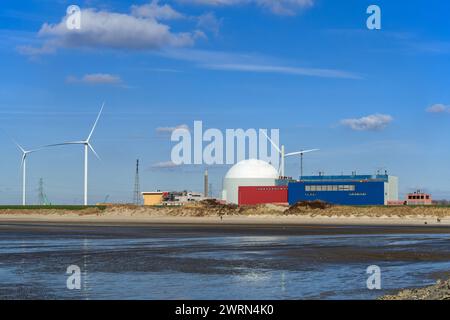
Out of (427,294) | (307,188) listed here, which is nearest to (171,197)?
(307,188)

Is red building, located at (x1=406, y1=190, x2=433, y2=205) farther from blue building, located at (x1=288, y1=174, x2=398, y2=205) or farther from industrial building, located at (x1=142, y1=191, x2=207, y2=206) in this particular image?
industrial building, located at (x1=142, y1=191, x2=207, y2=206)

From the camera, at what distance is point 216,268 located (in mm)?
31234

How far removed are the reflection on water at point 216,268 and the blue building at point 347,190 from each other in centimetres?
9169

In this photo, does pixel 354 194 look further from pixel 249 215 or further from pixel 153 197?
pixel 153 197

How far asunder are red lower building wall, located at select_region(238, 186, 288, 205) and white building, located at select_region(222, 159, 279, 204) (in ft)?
13.4

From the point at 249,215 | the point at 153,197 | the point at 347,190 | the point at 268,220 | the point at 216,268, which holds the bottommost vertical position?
the point at 268,220

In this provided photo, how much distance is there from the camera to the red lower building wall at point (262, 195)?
475 ft

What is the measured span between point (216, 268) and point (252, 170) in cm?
12760

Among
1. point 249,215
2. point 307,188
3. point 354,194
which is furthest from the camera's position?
point 307,188

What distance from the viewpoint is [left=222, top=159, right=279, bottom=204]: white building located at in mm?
154750

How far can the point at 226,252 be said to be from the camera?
4025cm

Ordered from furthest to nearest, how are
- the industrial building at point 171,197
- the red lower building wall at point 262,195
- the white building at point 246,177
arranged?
the industrial building at point 171,197, the white building at point 246,177, the red lower building wall at point 262,195

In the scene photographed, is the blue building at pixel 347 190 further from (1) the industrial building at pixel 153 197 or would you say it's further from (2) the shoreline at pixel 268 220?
(1) the industrial building at pixel 153 197

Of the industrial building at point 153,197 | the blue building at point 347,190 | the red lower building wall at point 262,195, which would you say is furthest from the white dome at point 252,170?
the industrial building at point 153,197
